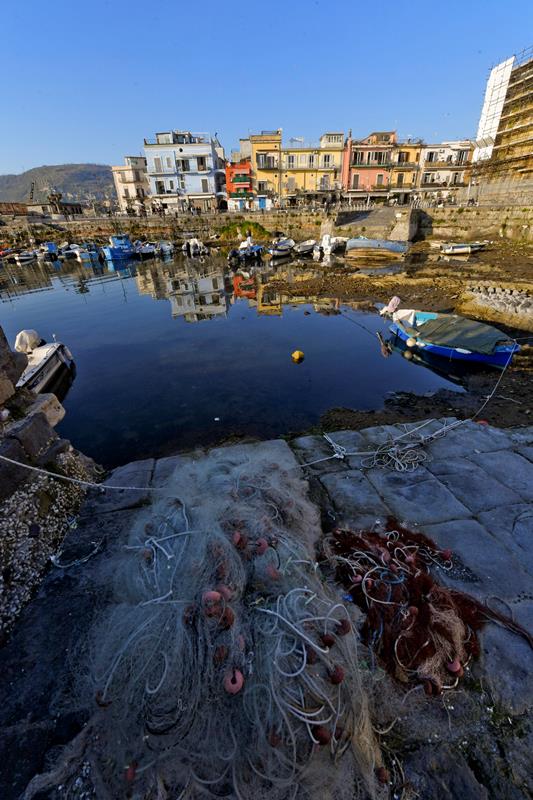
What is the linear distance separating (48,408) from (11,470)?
1355 millimetres

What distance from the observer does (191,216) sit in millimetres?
52344

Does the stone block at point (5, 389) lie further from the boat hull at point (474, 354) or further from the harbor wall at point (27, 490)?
the boat hull at point (474, 354)

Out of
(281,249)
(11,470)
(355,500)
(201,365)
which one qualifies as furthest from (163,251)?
(355,500)

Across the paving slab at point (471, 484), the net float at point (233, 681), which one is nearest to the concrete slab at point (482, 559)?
the paving slab at point (471, 484)

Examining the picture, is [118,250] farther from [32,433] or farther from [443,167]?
[443,167]

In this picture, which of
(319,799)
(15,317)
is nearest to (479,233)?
(15,317)

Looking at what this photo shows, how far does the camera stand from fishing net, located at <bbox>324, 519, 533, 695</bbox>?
2.66 m

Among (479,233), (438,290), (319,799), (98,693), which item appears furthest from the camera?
(479,233)

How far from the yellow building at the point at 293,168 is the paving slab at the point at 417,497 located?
61190 millimetres

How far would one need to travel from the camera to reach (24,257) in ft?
144

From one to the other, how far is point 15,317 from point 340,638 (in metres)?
26.8

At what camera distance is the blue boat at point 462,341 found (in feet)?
38.2

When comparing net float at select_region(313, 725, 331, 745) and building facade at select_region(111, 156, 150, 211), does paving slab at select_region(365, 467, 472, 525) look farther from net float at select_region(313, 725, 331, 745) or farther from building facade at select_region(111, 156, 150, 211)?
building facade at select_region(111, 156, 150, 211)

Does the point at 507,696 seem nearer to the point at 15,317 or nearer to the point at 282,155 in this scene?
the point at 15,317
